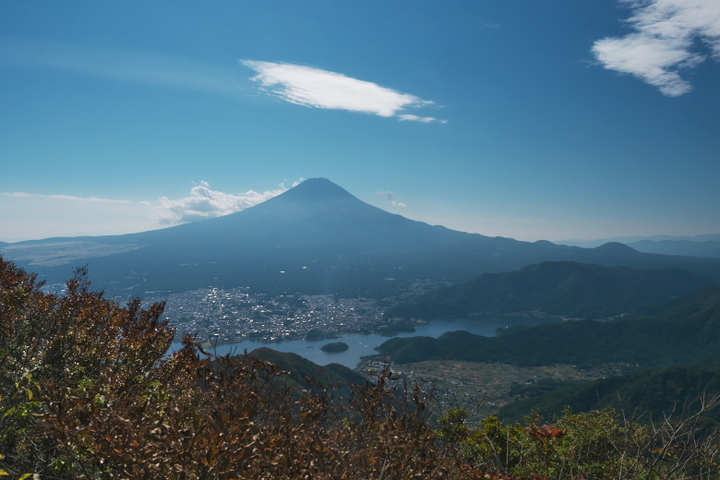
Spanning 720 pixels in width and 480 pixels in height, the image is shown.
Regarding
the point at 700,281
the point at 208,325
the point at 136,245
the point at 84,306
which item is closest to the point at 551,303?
the point at 700,281

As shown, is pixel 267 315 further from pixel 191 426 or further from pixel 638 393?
pixel 191 426

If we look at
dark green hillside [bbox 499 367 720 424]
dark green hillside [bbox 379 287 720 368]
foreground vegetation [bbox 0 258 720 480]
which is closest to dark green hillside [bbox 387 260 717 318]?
dark green hillside [bbox 379 287 720 368]

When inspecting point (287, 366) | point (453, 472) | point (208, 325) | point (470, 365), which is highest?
point (453, 472)

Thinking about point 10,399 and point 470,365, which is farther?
point 470,365

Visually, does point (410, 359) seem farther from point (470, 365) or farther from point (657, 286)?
point (657, 286)

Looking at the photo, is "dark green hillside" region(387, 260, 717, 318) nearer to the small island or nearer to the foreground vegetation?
the small island

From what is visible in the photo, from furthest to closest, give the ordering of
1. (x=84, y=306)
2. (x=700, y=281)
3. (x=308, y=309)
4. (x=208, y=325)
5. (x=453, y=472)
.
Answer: (x=700, y=281)
(x=308, y=309)
(x=208, y=325)
(x=84, y=306)
(x=453, y=472)
